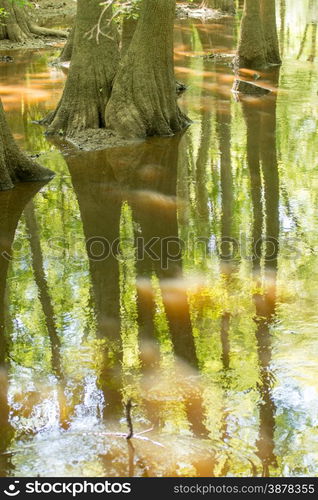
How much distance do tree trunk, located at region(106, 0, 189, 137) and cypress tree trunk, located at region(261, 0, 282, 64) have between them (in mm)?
8125

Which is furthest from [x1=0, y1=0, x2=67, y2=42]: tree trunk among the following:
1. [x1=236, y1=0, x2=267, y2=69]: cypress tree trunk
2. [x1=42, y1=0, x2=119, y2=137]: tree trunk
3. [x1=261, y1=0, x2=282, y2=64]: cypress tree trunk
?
[x1=42, y1=0, x2=119, y2=137]: tree trunk

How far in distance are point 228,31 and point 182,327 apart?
25.0m

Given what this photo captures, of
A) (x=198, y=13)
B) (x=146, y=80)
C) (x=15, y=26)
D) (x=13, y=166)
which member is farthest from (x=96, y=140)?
(x=198, y=13)

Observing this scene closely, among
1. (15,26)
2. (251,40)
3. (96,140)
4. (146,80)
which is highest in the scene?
(15,26)

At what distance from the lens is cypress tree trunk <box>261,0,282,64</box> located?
22.7m

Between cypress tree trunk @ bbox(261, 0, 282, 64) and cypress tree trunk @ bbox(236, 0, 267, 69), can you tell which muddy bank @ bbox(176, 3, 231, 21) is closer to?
cypress tree trunk @ bbox(261, 0, 282, 64)

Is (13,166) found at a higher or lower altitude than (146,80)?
lower

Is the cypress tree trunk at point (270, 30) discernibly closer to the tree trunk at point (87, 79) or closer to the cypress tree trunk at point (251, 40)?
the cypress tree trunk at point (251, 40)

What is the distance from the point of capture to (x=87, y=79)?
1544cm

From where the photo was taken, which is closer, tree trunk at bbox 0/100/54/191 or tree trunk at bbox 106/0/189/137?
tree trunk at bbox 0/100/54/191

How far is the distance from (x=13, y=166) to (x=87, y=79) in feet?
11.3

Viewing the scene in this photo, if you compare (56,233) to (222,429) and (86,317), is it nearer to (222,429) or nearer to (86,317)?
(86,317)

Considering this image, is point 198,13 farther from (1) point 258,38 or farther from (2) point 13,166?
(2) point 13,166
